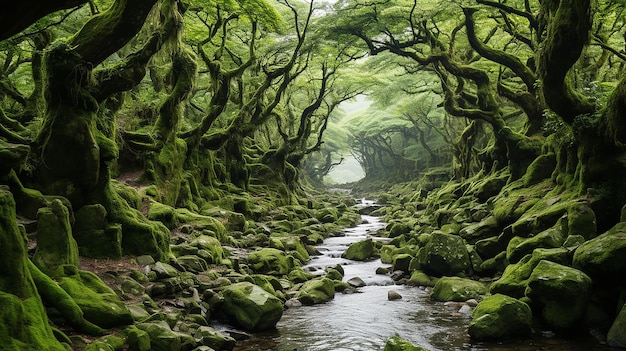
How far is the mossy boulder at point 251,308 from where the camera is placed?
9531 mm

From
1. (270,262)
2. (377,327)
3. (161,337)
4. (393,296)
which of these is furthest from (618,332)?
(270,262)

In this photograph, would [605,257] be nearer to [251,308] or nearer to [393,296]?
[393,296]

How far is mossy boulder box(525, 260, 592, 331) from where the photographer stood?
8539 mm

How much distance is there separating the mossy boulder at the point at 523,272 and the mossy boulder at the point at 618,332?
1.86 m

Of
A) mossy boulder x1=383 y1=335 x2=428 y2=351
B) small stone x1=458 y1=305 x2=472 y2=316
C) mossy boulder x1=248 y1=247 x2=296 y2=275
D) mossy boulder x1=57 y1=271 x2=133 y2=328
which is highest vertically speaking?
mossy boulder x1=57 y1=271 x2=133 y2=328

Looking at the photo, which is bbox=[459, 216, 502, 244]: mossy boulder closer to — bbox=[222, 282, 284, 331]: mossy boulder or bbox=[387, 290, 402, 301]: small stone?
bbox=[387, 290, 402, 301]: small stone

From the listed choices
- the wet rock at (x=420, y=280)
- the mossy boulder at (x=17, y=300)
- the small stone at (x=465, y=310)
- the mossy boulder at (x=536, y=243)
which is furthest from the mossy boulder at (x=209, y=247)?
the mossy boulder at (x=536, y=243)

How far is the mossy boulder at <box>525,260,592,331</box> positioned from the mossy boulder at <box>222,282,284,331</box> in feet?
17.9

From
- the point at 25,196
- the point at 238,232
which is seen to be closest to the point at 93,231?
the point at 25,196

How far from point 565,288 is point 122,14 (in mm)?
10003

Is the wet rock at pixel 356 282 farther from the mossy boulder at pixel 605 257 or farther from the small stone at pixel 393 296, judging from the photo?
the mossy boulder at pixel 605 257

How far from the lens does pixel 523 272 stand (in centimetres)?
1030

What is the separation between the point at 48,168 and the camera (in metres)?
9.64

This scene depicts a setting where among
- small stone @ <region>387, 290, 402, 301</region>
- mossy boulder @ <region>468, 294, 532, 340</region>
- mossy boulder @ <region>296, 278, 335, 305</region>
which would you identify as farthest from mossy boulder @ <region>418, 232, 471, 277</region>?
mossy boulder @ <region>468, 294, 532, 340</region>
